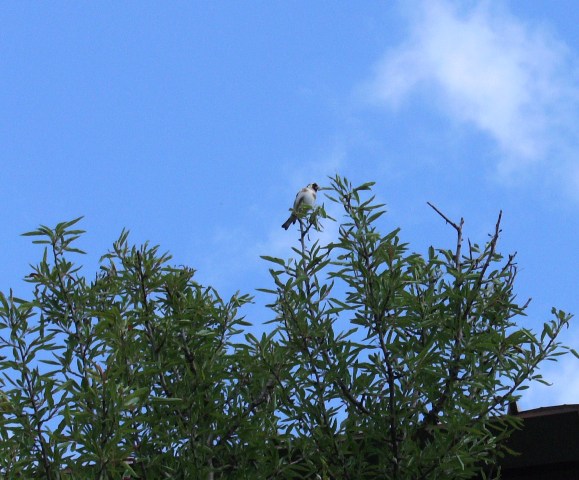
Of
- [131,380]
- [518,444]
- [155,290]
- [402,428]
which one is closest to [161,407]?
[131,380]

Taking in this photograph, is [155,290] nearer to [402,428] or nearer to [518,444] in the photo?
[402,428]

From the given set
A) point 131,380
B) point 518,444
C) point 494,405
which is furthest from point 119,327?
point 518,444

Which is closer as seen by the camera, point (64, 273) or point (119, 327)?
point (119, 327)

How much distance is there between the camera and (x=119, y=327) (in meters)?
7.02

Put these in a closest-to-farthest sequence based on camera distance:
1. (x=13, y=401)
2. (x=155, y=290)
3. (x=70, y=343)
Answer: (x=13, y=401) → (x=70, y=343) → (x=155, y=290)

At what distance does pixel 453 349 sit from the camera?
7074 mm

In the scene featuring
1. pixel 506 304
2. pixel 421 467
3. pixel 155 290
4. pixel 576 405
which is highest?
pixel 155 290

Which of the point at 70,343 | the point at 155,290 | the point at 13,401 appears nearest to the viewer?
the point at 13,401

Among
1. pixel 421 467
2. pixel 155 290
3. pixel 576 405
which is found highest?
pixel 155 290

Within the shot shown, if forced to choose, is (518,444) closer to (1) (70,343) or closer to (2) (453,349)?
(2) (453,349)

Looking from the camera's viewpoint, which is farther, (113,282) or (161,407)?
(113,282)

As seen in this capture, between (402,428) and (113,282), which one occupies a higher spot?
(113,282)

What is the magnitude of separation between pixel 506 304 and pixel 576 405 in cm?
127

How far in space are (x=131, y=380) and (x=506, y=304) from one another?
3.05m
